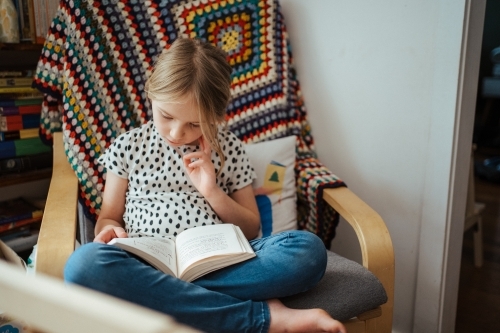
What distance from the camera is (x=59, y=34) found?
1277mm

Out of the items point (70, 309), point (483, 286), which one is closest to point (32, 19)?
point (70, 309)

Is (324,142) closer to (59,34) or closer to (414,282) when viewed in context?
(414,282)

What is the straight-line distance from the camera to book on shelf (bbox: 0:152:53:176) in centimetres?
140

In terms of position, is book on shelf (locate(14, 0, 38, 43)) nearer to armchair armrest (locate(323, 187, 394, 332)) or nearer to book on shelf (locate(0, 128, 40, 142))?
book on shelf (locate(0, 128, 40, 142))

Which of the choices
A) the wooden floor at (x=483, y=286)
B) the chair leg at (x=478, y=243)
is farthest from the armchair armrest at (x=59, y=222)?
the chair leg at (x=478, y=243)

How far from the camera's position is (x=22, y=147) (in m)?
1.44

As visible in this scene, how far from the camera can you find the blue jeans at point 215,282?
85cm

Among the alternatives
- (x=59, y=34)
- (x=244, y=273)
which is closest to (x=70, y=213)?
(x=244, y=273)

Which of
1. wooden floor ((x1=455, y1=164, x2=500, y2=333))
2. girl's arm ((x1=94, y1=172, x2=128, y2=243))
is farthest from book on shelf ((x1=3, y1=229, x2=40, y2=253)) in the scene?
wooden floor ((x1=455, y1=164, x2=500, y2=333))

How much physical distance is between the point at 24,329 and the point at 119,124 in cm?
56

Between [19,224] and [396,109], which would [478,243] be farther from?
[19,224]

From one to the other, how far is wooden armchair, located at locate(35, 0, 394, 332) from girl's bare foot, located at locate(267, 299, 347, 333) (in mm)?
206

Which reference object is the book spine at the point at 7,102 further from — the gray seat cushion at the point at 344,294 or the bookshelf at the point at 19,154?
the gray seat cushion at the point at 344,294

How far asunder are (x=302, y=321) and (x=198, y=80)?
0.53m
